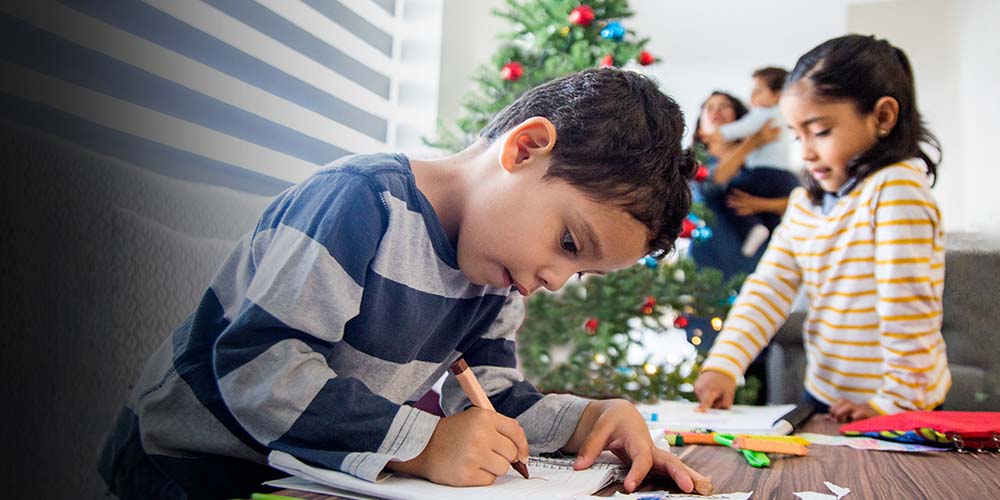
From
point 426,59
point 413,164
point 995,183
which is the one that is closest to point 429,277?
point 413,164

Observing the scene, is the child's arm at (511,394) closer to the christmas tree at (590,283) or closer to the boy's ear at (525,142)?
the boy's ear at (525,142)

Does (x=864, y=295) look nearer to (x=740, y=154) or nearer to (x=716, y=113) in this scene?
(x=740, y=154)

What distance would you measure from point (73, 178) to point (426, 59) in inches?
74.9

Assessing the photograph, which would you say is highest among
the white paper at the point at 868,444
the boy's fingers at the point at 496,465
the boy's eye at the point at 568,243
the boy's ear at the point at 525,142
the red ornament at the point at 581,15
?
the red ornament at the point at 581,15

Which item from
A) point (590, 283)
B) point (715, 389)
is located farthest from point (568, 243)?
point (590, 283)

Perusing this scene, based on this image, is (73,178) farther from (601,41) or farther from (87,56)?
(601,41)

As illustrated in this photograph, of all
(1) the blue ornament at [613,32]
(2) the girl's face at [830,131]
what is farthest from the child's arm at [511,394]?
(1) the blue ornament at [613,32]

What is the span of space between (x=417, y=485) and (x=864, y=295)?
3.22ft

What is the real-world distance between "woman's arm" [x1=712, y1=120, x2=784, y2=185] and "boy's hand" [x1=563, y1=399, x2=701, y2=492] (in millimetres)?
1888

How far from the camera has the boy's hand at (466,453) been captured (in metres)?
0.48

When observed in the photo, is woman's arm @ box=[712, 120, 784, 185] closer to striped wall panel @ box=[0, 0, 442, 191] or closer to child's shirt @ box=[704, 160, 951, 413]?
child's shirt @ box=[704, 160, 951, 413]

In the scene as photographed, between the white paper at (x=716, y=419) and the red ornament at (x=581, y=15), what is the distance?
3.35ft

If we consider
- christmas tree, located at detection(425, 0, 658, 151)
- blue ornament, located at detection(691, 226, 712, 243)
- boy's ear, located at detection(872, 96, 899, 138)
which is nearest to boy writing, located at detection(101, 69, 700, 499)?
boy's ear, located at detection(872, 96, 899, 138)

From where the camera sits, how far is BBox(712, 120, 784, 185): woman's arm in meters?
2.44
